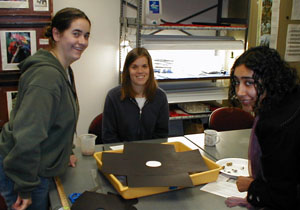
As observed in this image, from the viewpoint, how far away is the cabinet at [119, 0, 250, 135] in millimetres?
2791

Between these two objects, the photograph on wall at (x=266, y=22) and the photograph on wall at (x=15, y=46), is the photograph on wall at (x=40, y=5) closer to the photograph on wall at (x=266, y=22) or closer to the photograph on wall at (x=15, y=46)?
the photograph on wall at (x=15, y=46)

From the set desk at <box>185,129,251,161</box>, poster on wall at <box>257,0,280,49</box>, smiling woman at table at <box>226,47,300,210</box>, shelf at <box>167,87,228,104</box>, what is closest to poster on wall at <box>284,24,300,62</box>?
poster on wall at <box>257,0,280,49</box>

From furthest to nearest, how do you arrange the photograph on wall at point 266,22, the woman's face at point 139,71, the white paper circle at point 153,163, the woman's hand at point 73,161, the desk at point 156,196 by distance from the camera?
the photograph on wall at point 266,22
the woman's face at point 139,71
the woman's hand at point 73,161
the white paper circle at point 153,163
the desk at point 156,196

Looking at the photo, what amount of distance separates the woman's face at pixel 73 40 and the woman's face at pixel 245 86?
30.2 inches

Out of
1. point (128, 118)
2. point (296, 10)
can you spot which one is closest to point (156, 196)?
point (128, 118)

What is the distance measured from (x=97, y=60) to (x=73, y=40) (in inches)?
60.9

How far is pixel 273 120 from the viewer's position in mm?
1033

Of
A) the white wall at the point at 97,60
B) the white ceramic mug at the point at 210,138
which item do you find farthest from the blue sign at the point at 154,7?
the white ceramic mug at the point at 210,138

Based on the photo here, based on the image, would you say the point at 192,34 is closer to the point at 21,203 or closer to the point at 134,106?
the point at 134,106

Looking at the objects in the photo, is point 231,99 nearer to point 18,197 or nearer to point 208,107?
point 18,197

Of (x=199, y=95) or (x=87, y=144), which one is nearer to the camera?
(x=87, y=144)

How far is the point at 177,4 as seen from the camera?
124 inches

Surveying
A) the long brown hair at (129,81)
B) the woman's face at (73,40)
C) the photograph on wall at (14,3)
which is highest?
the photograph on wall at (14,3)

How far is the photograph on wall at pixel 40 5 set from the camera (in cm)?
245
